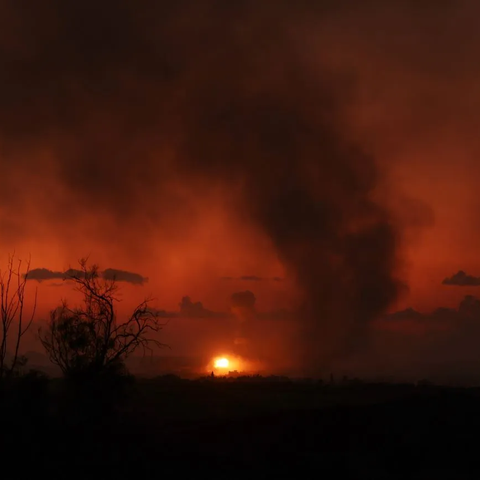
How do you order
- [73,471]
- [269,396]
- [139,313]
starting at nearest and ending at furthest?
1. [73,471]
2. [139,313]
3. [269,396]

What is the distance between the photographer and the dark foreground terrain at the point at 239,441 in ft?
110

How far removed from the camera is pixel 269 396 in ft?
335

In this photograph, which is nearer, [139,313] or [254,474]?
[254,474]

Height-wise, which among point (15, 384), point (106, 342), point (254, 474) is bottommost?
point (254, 474)

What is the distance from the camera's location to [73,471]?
31.9 metres

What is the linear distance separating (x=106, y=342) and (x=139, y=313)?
335cm

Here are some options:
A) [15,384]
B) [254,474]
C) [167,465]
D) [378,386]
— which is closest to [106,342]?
[15,384]

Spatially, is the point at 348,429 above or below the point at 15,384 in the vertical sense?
below

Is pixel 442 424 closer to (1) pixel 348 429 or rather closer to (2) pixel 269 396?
(1) pixel 348 429

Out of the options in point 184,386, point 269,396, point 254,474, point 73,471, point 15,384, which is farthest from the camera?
point 184,386

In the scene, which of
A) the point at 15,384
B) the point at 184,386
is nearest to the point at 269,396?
the point at 184,386

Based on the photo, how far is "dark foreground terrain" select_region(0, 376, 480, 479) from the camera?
33625mm

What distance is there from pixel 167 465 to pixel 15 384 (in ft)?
40.5

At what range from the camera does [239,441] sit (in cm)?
4275
